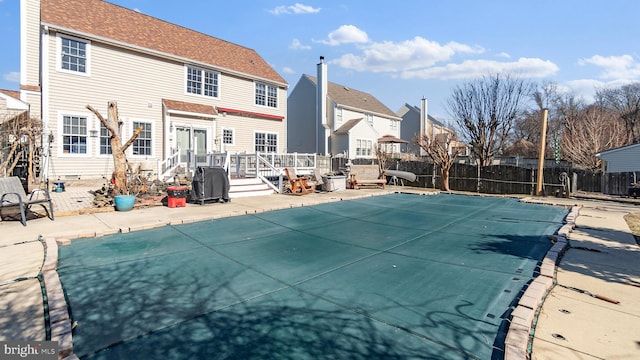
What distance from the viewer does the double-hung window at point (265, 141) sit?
67.8 feet

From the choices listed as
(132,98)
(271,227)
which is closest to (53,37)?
(132,98)

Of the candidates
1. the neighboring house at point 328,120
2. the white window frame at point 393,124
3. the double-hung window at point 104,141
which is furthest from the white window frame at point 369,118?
the double-hung window at point 104,141

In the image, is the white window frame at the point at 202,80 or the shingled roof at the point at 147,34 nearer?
the shingled roof at the point at 147,34

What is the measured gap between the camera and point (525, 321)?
3.16 meters

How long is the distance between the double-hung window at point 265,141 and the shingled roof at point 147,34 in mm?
3611

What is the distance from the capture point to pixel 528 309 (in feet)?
11.2

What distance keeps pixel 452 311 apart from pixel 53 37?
16.9m

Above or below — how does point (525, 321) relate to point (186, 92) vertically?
below

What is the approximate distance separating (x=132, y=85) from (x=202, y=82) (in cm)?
363

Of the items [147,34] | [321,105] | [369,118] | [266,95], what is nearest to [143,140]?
[147,34]

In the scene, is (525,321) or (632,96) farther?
(632,96)

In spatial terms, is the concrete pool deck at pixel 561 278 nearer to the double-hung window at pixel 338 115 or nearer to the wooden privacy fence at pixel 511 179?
the wooden privacy fence at pixel 511 179

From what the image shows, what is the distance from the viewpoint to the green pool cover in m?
A: 2.87

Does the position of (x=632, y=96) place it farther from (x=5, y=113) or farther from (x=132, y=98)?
(x=5, y=113)
